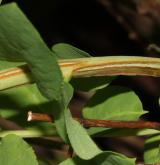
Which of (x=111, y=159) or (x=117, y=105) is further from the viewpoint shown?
(x=117, y=105)

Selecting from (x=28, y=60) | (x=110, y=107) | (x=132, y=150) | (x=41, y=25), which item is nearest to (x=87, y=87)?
(x=110, y=107)

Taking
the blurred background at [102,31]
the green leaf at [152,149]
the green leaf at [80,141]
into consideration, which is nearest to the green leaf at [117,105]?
the green leaf at [152,149]

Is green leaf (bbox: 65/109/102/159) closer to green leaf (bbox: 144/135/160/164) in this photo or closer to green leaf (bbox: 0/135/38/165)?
green leaf (bbox: 0/135/38/165)

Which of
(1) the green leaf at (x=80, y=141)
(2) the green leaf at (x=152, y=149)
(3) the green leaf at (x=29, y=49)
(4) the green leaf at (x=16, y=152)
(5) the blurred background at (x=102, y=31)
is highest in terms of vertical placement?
(3) the green leaf at (x=29, y=49)

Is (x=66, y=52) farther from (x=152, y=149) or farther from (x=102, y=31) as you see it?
(x=102, y=31)

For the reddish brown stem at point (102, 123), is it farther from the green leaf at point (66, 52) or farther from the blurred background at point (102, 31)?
the blurred background at point (102, 31)

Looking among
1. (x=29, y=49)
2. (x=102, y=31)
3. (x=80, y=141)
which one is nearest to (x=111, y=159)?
(x=80, y=141)

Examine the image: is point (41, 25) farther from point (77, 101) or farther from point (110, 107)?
point (110, 107)

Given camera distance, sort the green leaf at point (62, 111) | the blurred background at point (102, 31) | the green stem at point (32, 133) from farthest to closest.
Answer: the blurred background at point (102, 31) < the green stem at point (32, 133) < the green leaf at point (62, 111)
